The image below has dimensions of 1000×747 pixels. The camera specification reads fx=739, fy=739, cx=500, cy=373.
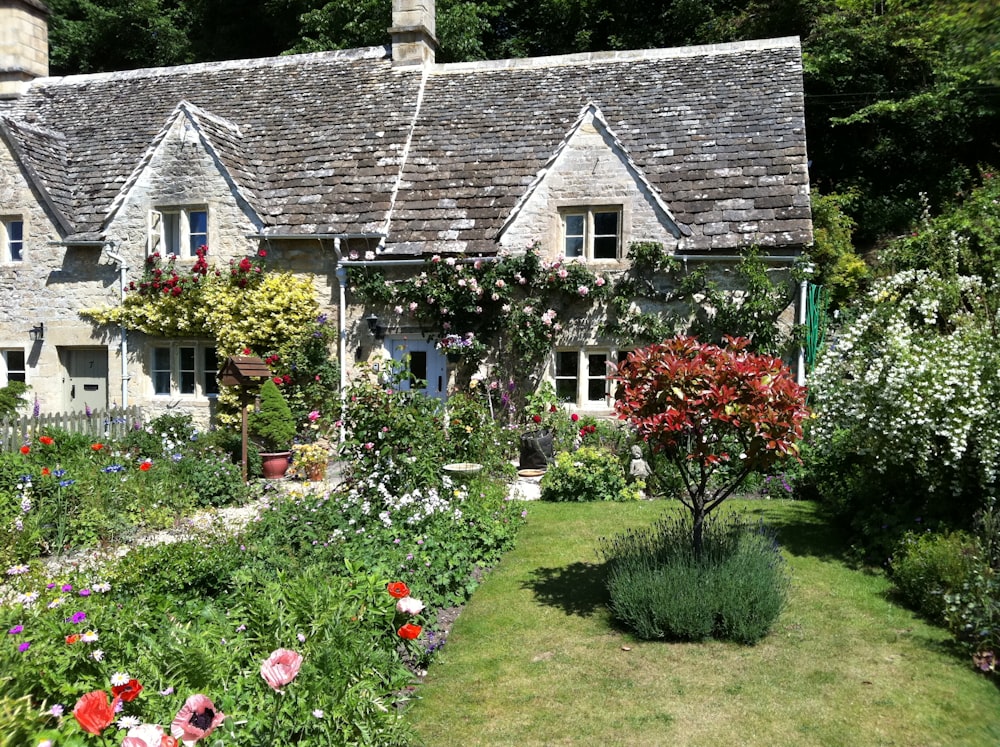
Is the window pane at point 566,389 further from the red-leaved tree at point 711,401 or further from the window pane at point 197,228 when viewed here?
the window pane at point 197,228

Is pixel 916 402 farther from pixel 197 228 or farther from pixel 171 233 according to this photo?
pixel 171 233

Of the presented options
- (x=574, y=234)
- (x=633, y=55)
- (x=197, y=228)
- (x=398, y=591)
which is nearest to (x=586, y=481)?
(x=574, y=234)

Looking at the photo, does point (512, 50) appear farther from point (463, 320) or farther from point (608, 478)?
point (608, 478)

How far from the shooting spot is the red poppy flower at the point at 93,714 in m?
2.89

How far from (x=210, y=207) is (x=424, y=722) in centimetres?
1269

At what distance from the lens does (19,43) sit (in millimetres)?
18859

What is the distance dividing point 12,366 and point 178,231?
4944mm

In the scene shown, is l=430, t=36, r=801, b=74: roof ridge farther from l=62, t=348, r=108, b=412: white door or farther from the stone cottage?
l=62, t=348, r=108, b=412: white door

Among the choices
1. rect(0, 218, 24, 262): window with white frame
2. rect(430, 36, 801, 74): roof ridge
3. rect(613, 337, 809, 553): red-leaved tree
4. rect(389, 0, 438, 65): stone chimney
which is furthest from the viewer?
rect(389, 0, 438, 65): stone chimney

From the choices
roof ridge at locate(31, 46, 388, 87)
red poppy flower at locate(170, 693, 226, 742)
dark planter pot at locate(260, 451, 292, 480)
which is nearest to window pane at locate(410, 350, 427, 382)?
dark planter pot at locate(260, 451, 292, 480)

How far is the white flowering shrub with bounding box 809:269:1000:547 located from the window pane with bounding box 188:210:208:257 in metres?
12.2

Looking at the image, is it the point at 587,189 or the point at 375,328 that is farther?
the point at 375,328

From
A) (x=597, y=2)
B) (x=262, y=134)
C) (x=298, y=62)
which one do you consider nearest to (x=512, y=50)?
(x=597, y=2)

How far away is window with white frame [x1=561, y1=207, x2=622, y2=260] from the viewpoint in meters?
13.5
